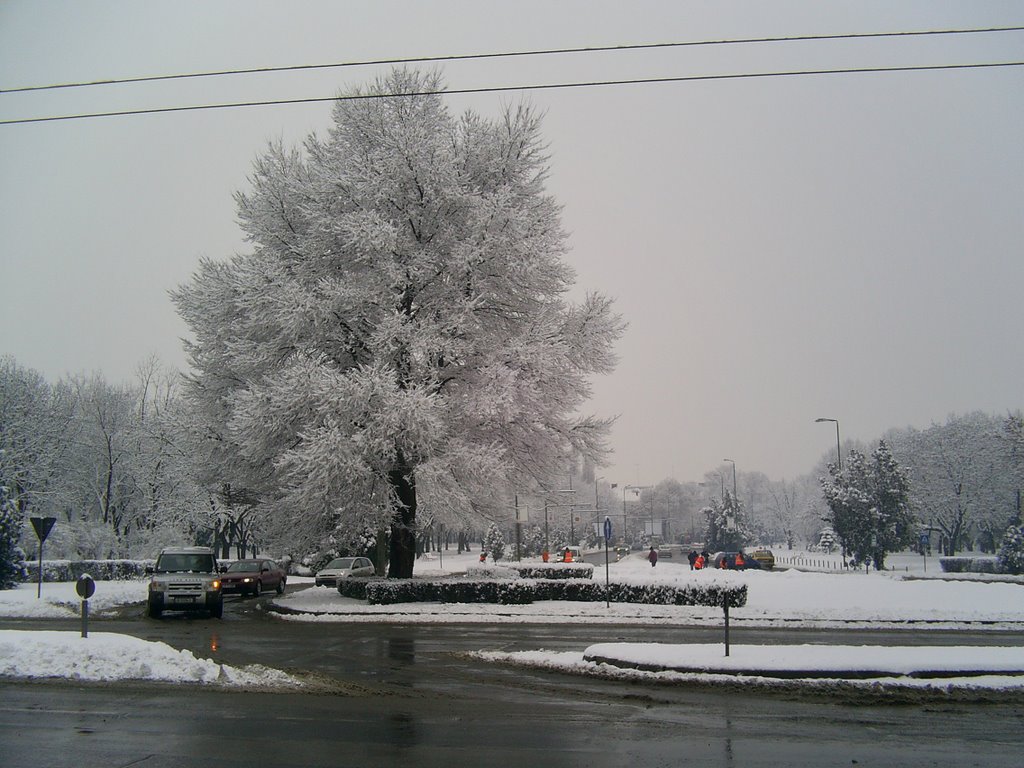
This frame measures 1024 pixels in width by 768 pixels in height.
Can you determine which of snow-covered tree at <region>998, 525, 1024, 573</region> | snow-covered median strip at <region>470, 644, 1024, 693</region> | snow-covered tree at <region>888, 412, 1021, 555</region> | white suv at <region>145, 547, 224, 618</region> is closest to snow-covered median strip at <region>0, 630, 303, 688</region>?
snow-covered median strip at <region>470, 644, 1024, 693</region>

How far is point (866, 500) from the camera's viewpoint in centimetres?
4997

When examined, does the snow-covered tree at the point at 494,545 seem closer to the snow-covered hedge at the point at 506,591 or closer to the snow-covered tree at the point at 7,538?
the snow-covered tree at the point at 7,538

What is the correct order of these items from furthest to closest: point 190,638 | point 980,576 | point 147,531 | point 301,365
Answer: point 147,531 < point 980,576 < point 301,365 < point 190,638

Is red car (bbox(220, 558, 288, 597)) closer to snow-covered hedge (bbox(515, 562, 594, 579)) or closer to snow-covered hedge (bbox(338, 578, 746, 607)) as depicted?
snow-covered hedge (bbox(338, 578, 746, 607))

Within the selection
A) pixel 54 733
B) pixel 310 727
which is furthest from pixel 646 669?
pixel 54 733

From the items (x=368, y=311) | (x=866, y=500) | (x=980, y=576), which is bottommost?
(x=980, y=576)

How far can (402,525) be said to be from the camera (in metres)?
27.6

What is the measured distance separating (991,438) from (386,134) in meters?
78.2

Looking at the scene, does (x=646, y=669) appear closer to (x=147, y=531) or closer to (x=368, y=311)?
(x=368, y=311)

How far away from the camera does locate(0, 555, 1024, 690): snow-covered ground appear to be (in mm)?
12867

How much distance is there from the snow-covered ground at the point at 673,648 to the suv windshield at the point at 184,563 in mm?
2715

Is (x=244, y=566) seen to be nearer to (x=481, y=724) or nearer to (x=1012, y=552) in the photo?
(x=481, y=724)

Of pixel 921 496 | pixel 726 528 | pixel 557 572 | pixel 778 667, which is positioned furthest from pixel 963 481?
pixel 778 667

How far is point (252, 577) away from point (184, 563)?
10248mm
